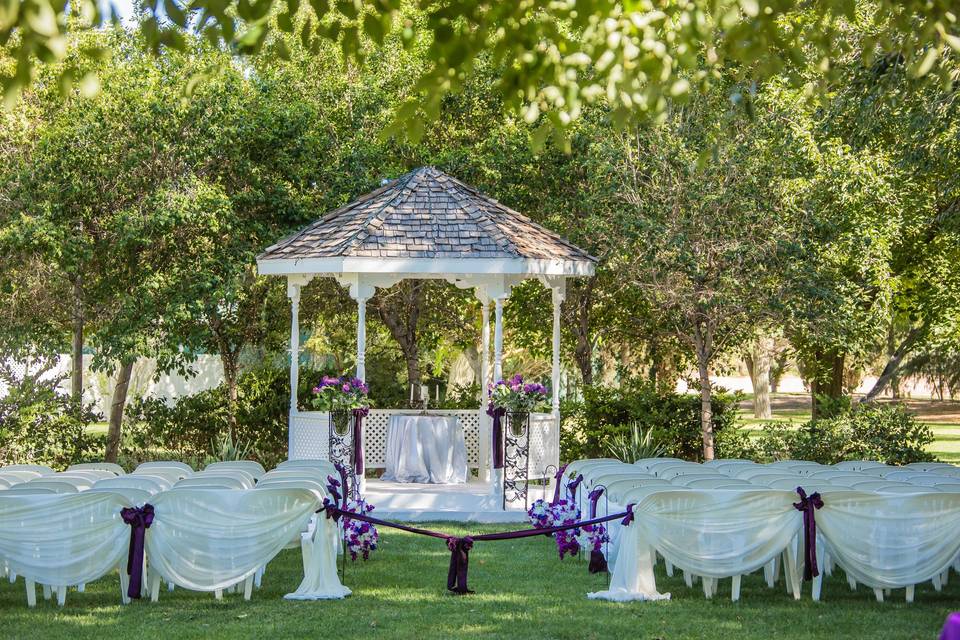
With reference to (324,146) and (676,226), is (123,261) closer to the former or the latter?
(324,146)

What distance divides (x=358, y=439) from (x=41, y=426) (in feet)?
18.0

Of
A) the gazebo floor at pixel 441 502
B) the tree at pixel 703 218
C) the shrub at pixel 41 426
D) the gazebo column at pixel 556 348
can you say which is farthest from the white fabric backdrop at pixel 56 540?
the tree at pixel 703 218

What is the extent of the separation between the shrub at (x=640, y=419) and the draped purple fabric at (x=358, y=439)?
169 inches

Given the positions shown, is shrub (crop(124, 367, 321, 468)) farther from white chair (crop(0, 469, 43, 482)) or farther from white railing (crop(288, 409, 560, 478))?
white chair (crop(0, 469, 43, 482))

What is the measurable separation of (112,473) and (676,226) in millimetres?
8162

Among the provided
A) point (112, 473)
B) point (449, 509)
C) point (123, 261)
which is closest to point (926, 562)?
point (449, 509)

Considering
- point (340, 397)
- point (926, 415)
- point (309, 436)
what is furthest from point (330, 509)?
point (926, 415)

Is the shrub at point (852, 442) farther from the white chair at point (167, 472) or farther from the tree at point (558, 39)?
the tree at point (558, 39)

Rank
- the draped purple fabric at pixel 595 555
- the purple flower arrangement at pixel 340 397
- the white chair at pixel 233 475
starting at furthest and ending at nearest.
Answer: the purple flower arrangement at pixel 340 397, the draped purple fabric at pixel 595 555, the white chair at pixel 233 475

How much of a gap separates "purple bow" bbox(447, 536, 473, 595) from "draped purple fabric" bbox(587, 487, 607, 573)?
1.37 m

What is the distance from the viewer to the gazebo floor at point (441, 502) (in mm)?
13336

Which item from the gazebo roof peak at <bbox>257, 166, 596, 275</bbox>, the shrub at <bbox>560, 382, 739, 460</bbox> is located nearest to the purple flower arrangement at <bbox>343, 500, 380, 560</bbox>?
the gazebo roof peak at <bbox>257, 166, 596, 275</bbox>

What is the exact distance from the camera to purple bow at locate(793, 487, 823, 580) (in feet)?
27.4

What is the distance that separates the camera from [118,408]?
697 inches
